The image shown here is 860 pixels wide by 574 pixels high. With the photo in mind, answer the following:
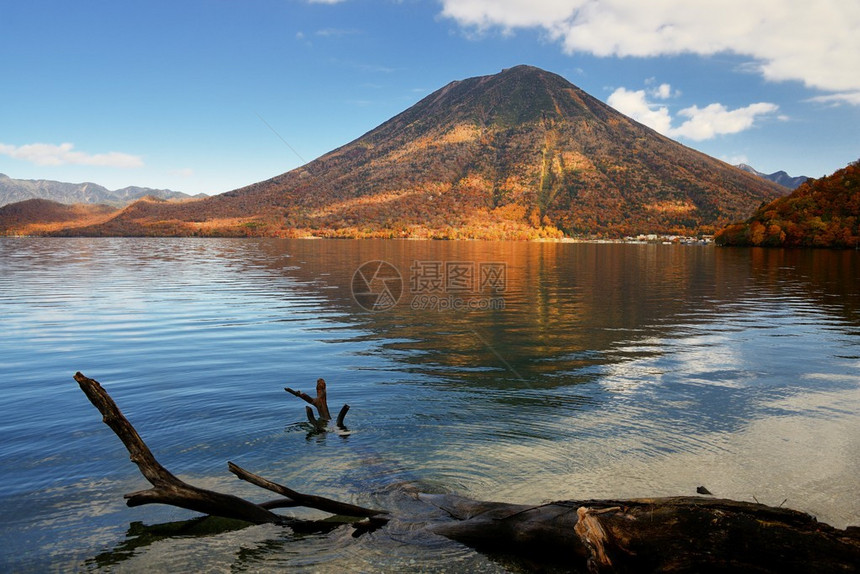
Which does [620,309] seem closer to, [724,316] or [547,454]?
[724,316]

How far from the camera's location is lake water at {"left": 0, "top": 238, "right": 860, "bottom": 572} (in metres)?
6.45

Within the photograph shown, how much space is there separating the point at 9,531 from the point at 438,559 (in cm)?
538

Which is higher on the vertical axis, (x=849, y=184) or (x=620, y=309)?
(x=849, y=184)

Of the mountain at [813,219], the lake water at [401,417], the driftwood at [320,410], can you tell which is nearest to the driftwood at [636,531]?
the lake water at [401,417]

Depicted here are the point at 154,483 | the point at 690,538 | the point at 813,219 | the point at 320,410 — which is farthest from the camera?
the point at 813,219

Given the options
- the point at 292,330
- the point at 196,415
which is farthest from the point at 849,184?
the point at 196,415

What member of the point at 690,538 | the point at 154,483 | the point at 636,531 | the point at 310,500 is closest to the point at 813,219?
the point at 690,538

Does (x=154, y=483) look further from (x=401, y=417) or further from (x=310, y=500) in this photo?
(x=401, y=417)

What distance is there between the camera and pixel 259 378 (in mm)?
14539

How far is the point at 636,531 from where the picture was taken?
175 inches

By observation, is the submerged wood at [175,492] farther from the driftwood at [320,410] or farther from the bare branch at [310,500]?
the driftwood at [320,410]

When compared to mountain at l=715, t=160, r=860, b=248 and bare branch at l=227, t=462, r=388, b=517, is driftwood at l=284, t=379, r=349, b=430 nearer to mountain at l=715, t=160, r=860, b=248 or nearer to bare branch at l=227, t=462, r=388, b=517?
bare branch at l=227, t=462, r=388, b=517

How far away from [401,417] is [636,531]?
727 cm

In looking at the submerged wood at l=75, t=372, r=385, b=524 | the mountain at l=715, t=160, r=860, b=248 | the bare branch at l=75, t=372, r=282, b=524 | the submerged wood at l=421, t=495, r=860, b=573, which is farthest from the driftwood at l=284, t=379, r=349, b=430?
the mountain at l=715, t=160, r=860, b=248
